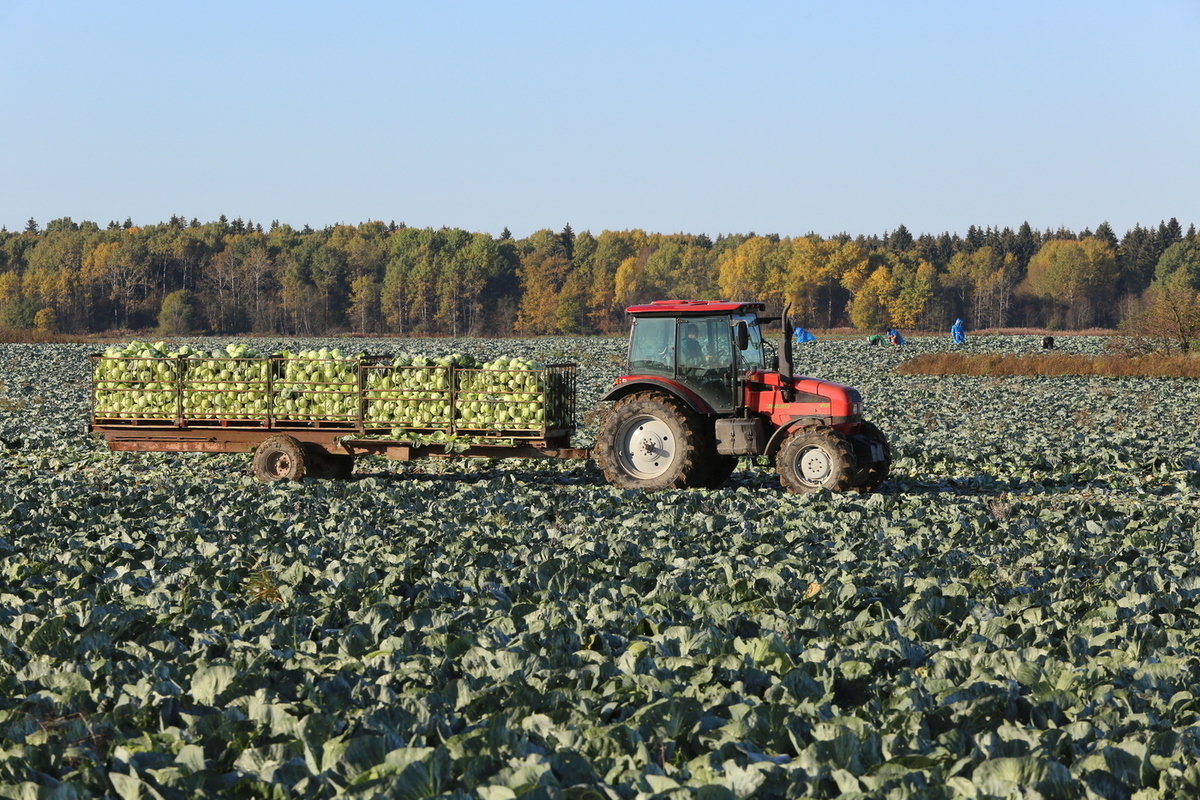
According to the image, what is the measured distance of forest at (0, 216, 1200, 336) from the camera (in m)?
131

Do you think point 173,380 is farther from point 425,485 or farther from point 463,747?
point 463,747

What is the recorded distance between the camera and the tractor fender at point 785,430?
44.0 feet

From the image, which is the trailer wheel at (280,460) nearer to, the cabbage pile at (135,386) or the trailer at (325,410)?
the trailer at (325,410)

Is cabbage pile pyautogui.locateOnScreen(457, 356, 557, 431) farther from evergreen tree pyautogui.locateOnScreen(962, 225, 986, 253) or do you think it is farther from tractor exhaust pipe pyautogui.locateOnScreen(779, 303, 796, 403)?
evergreen tree pyautogui.locateOnScreen(962, 225, 986, 253)

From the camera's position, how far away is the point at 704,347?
45.2ft

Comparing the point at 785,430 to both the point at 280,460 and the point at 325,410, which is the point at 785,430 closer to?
the point at 325,410

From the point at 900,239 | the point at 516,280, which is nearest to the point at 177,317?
the point at 516,280

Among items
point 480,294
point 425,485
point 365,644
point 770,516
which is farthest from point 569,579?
point 480,294

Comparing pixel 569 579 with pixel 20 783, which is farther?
pixel 569 579

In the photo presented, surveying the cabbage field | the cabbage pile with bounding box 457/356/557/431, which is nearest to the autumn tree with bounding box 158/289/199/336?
the cabbage pile with bounding box 457/356/557/431

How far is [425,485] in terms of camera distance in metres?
13.8

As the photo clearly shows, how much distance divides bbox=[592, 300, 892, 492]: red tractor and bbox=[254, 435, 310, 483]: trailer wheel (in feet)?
12.4

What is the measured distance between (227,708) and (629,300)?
135815 mm

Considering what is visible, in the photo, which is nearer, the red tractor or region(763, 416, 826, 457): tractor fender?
region(763, 416, 826, 457): tractor fender
